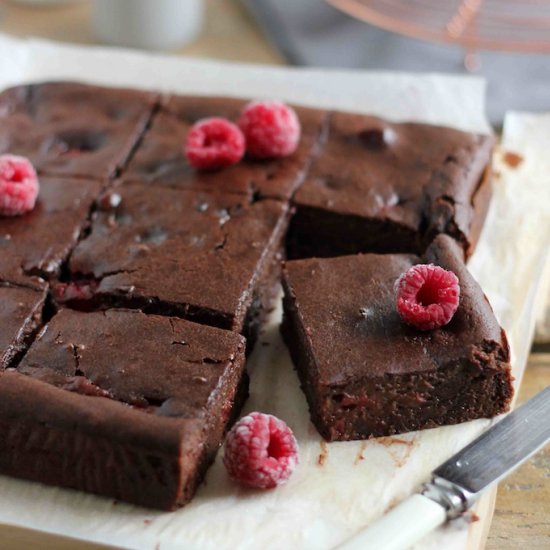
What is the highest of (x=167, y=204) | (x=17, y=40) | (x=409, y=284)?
(x=409, y=284)

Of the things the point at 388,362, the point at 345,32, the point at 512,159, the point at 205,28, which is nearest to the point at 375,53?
the point at 345,32

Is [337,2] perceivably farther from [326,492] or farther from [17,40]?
Answer: [326,492]

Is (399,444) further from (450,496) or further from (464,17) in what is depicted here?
(464,17)

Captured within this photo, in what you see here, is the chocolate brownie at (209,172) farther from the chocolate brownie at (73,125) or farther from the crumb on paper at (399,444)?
the crumb on paper at (399,444)

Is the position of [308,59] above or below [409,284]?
below

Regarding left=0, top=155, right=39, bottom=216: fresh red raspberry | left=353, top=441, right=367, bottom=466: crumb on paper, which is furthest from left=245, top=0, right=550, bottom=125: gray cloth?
left=353, top=441, right=367, bottom=466: crumb on paper

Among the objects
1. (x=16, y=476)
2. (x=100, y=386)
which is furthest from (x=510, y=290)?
(x=16, y=476)

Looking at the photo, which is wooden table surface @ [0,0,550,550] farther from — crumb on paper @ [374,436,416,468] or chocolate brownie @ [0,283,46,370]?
crumb on paper @ [374,436,416,468]
